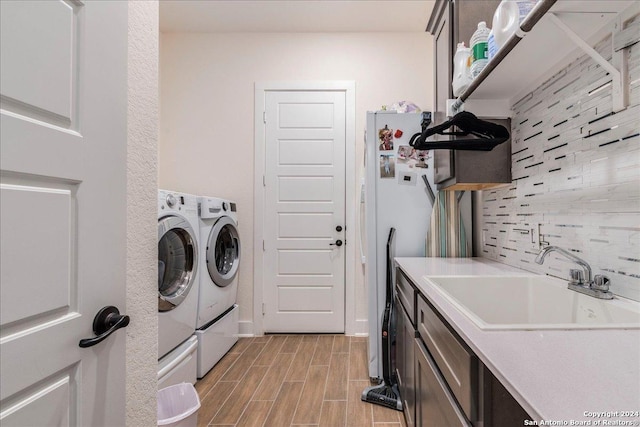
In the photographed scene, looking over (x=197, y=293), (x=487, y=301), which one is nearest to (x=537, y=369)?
(x=487, y=301)

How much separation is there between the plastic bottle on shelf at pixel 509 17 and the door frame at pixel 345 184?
181 centimetres

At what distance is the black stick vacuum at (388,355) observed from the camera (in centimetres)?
182

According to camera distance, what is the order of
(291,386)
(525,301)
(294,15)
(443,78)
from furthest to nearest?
(294,15)
(291,386)
(443,78)
(525,301)

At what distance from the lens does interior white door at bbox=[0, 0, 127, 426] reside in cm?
55

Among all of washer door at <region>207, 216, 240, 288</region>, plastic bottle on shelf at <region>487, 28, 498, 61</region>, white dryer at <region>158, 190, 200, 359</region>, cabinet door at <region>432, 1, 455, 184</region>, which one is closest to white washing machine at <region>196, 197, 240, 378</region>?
washer door at <region>207, 216, 240, 288</region>

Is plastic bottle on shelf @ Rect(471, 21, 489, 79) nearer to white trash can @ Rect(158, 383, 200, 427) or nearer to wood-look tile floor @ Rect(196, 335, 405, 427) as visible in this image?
wood-look tile floor @ Rect(196, 335, 405, 427)

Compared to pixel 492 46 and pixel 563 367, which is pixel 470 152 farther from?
pixel 563 367

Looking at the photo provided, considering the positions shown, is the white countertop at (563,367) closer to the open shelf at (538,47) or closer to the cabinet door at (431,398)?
the cabinet door at (431,398)

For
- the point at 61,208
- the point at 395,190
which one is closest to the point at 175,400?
the point at 61,208

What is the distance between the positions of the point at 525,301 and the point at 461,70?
112 cm

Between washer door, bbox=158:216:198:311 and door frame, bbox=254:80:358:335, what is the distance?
0.97 metres

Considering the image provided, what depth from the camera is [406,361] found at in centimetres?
154

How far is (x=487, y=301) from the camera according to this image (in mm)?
1304

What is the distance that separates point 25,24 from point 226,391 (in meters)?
2.06
